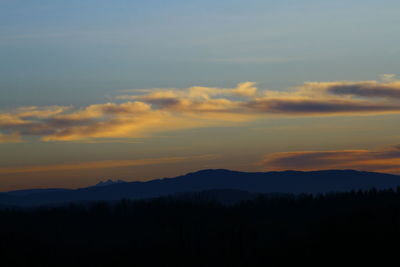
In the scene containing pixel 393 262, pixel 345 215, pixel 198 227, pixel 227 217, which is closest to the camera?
pixel 393 262

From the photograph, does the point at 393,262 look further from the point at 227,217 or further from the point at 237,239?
the point at 227,217

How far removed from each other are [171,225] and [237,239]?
76.8ft

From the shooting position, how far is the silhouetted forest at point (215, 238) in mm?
140750

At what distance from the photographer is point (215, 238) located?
168 m

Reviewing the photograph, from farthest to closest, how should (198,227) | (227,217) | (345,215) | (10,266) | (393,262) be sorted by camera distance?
(227,217), (198,227), (345,215), (10,266), (393,262)

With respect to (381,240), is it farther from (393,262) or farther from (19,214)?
(19,214)

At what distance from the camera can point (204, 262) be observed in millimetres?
152500

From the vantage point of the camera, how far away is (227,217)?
194 m

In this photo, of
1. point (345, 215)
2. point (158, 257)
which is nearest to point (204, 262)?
point (158, 257)

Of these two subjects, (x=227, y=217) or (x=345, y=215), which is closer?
(x=345, y=215)

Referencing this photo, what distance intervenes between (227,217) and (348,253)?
200ft

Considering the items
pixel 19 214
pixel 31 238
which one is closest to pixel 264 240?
pixel 31 238

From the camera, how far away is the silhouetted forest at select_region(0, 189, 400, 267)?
14075 centimetres

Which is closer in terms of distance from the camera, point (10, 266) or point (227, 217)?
point (10, 266)
